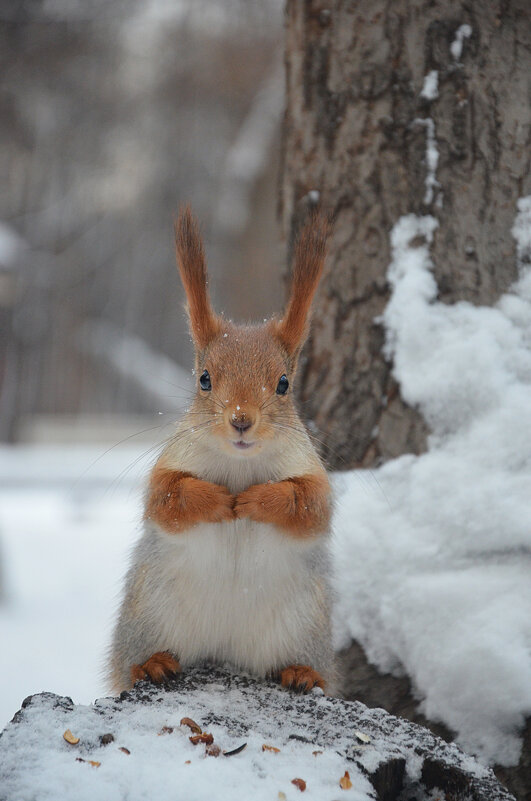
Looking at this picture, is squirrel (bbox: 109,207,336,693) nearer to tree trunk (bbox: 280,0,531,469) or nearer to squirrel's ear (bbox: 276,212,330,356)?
squirrel's ear (bbox: 276,212,330,356)

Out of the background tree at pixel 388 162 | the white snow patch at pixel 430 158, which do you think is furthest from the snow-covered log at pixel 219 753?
the white snow patch at pixel 430 158

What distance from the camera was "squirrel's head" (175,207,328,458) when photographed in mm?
859

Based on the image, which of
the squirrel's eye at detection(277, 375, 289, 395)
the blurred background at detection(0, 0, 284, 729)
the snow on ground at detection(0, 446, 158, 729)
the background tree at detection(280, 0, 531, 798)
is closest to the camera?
the squirrel's eye at detection(277, 375, 289, 395)

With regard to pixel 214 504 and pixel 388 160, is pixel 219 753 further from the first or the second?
pixel 388 160

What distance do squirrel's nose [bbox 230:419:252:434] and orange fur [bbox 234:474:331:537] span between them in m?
0.07

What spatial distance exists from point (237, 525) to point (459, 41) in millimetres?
903

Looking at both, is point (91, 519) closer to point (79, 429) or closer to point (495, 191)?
point (79, 429)

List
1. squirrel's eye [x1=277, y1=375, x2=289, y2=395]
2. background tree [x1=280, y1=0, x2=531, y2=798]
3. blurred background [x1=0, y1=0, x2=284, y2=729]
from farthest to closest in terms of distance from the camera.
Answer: blurred background [x1=0, y1=0, x2=284, y2=729]
background tree [x1=280, y1=0, x2=531, y2=798]
squirrel's eye [x1=277, y1=375, x2=289, y2=395]

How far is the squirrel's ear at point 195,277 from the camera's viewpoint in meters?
0.93

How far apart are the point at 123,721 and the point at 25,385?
11.7ft

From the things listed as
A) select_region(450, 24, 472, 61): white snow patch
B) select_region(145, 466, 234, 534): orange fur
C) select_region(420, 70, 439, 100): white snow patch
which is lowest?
select_region(145, 466, 234, 534): orange fur

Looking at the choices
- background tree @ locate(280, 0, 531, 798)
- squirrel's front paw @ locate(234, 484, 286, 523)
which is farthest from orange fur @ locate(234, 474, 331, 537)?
background tree @ locate(280, 0, 531, 798)

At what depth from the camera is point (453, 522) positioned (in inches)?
44.0

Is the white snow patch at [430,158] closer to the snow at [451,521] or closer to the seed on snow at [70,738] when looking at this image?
the snow at [451,521]
